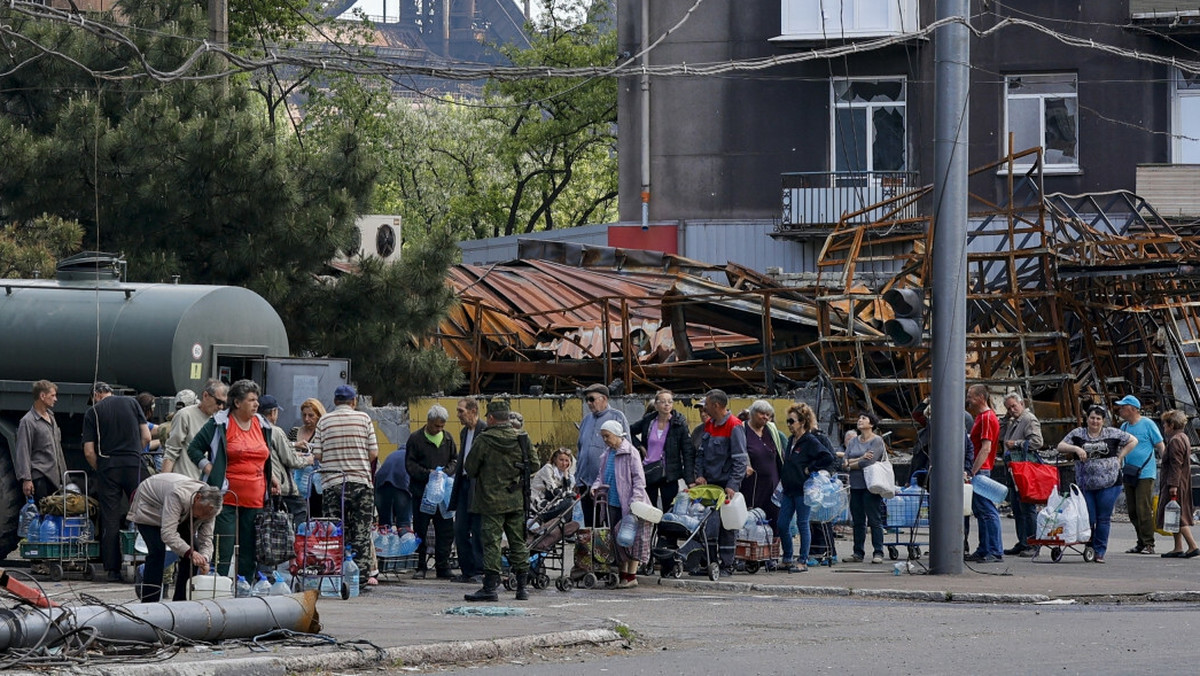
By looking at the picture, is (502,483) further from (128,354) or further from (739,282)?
(739,282)

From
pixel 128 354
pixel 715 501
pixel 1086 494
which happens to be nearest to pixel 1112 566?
pixel 1086 494

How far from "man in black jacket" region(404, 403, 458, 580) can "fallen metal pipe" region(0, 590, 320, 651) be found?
526 cm

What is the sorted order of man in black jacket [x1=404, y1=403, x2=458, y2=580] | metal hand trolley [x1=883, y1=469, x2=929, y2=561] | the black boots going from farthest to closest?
metal hand trolley [x1=883, y1=469, x2=929, y2=561], man in black jacket [x1=404, y1=403, x2=458, y2=580], the black boots

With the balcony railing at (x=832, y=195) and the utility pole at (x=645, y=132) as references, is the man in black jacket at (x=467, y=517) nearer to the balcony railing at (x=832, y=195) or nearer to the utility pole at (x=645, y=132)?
the balcony railing at (x=832, y=195)

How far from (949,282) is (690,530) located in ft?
11.2

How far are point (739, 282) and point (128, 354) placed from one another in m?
14.0

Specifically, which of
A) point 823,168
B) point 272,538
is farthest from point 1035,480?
point 823,168

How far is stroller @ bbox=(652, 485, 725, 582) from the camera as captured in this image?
52.4 ft

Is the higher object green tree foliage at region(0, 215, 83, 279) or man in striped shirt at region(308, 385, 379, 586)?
green tree foliage at region(0, 215, 83, 279)

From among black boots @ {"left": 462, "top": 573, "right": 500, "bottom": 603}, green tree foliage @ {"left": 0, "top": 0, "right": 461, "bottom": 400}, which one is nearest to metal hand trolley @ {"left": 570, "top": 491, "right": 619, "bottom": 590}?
black boots @ {"left": 462, "top": 573, "right": 500, "bottom": 603}

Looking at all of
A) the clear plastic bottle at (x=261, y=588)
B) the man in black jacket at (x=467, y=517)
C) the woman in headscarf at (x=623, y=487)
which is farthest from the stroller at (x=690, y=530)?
the clear plastic bottle at (x=261, y=588)

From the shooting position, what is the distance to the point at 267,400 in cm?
1473

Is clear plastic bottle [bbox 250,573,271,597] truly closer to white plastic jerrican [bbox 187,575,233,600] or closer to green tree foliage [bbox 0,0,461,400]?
white plastic jerrican [bbox 187,575,233,600]

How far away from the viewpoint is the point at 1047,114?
117 ft
